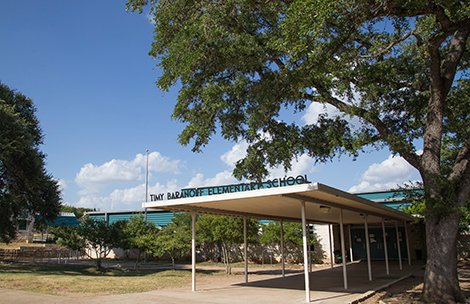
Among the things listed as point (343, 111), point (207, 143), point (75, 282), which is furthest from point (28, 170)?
point (343, 111)

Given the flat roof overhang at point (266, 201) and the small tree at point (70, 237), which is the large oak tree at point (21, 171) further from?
the flat roof overhang at point (266, 201)

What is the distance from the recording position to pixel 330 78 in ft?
40.9

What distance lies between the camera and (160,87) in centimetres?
1237

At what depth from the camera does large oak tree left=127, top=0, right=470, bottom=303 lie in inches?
378

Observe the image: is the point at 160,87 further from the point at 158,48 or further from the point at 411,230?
the point at 411,230

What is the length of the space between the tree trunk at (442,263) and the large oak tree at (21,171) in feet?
67.3

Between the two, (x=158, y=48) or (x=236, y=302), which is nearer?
(x=236, y=302)

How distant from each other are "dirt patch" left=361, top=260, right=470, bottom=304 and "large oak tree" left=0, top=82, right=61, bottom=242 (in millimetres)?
19372

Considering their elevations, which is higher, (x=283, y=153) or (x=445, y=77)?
(x=445, y=77)

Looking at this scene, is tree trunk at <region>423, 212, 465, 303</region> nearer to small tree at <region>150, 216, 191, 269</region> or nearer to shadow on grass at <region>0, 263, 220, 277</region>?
shadow on grass at <region>0, 263, 220, 277</region>

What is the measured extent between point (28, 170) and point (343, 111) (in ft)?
65.3

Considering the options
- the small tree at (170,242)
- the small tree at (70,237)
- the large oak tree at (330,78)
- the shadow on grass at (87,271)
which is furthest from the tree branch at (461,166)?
the small tree at (70,237)

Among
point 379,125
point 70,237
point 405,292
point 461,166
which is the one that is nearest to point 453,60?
point 379,125

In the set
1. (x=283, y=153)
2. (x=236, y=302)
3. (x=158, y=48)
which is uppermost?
(x=158, y=48)
